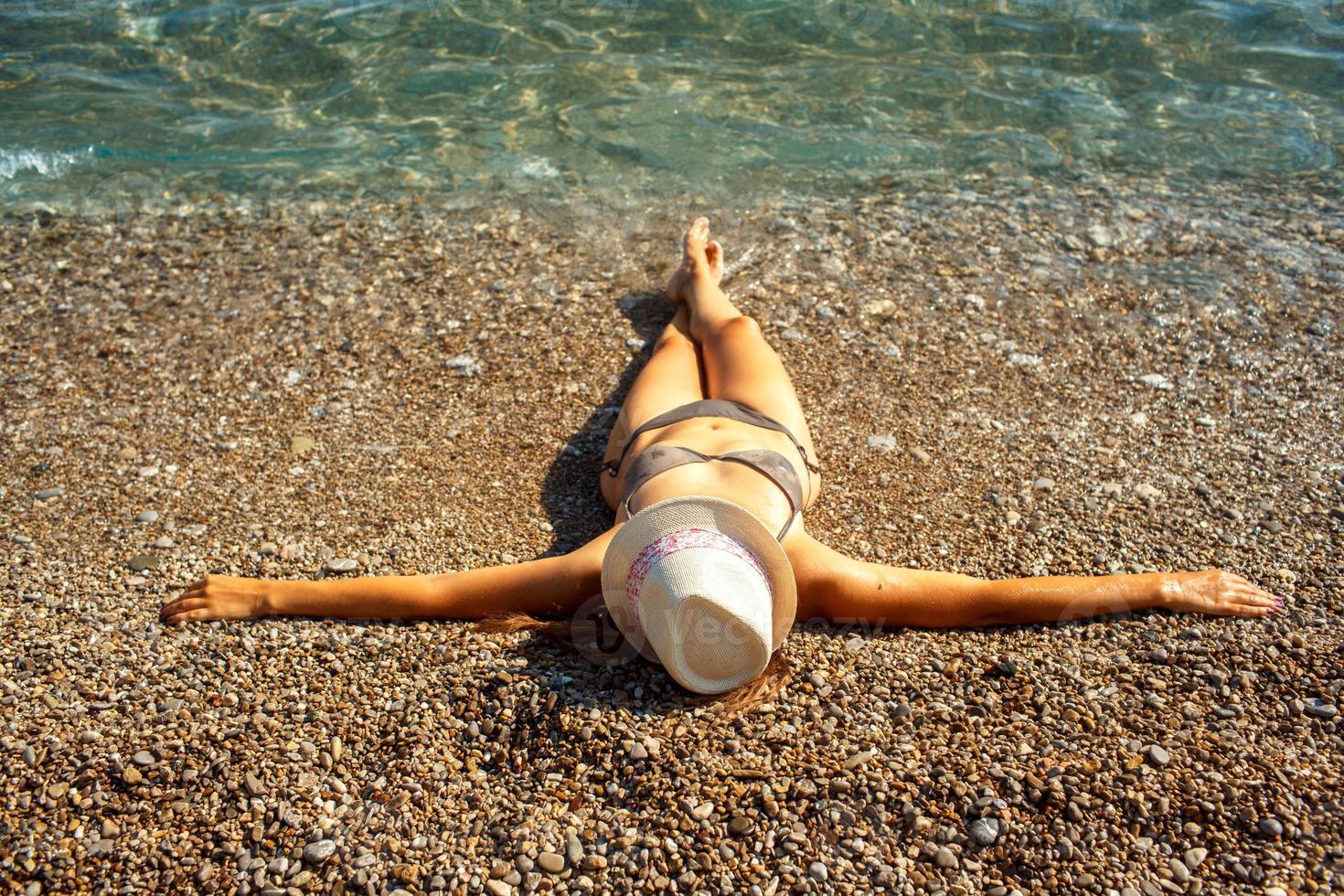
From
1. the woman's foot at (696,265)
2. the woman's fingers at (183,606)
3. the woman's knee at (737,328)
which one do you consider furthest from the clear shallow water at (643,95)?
the woman's fingers at (183,606)

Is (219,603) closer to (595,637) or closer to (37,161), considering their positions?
(595,637)

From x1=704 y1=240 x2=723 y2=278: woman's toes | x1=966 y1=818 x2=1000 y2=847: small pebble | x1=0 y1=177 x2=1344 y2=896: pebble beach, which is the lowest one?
x1=0 y1=177 x2=1344 y2=896: pebble beach

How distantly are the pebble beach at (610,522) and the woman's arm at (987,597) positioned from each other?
0.09 metres

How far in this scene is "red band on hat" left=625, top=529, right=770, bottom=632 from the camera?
12.9ft

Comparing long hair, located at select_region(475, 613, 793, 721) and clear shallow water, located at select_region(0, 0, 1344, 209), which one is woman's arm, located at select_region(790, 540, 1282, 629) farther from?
clear shallow water, located at select_region(0, 0, 1344, 209)

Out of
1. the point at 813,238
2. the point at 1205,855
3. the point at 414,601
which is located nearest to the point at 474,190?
the point at 813,238

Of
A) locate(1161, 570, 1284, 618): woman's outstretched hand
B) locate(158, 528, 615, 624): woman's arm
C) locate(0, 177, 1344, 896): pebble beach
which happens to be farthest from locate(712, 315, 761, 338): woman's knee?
locate(1161, 570, 1284, 618): woman's outstretched hand

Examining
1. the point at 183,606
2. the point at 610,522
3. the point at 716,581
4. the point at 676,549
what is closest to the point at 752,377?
the point at 610,522

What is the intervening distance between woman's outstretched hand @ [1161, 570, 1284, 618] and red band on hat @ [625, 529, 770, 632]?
1.87 meters

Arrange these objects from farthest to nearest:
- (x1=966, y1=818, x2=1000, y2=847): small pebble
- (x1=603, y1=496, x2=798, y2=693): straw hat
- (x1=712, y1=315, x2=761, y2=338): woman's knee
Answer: (x1=712, y1=315, x2=761, y2=338): woman's knee, (x1=603, y1=496, x2=798, y2=693): straw hat, (x1=966, y1=818, x2=1000, y2=847): small pebble

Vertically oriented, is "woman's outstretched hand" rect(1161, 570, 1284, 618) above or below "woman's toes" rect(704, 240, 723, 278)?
below

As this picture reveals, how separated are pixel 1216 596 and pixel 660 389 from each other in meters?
2.81

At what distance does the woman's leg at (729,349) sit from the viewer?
18.5ft

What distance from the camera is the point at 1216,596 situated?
466 cm
